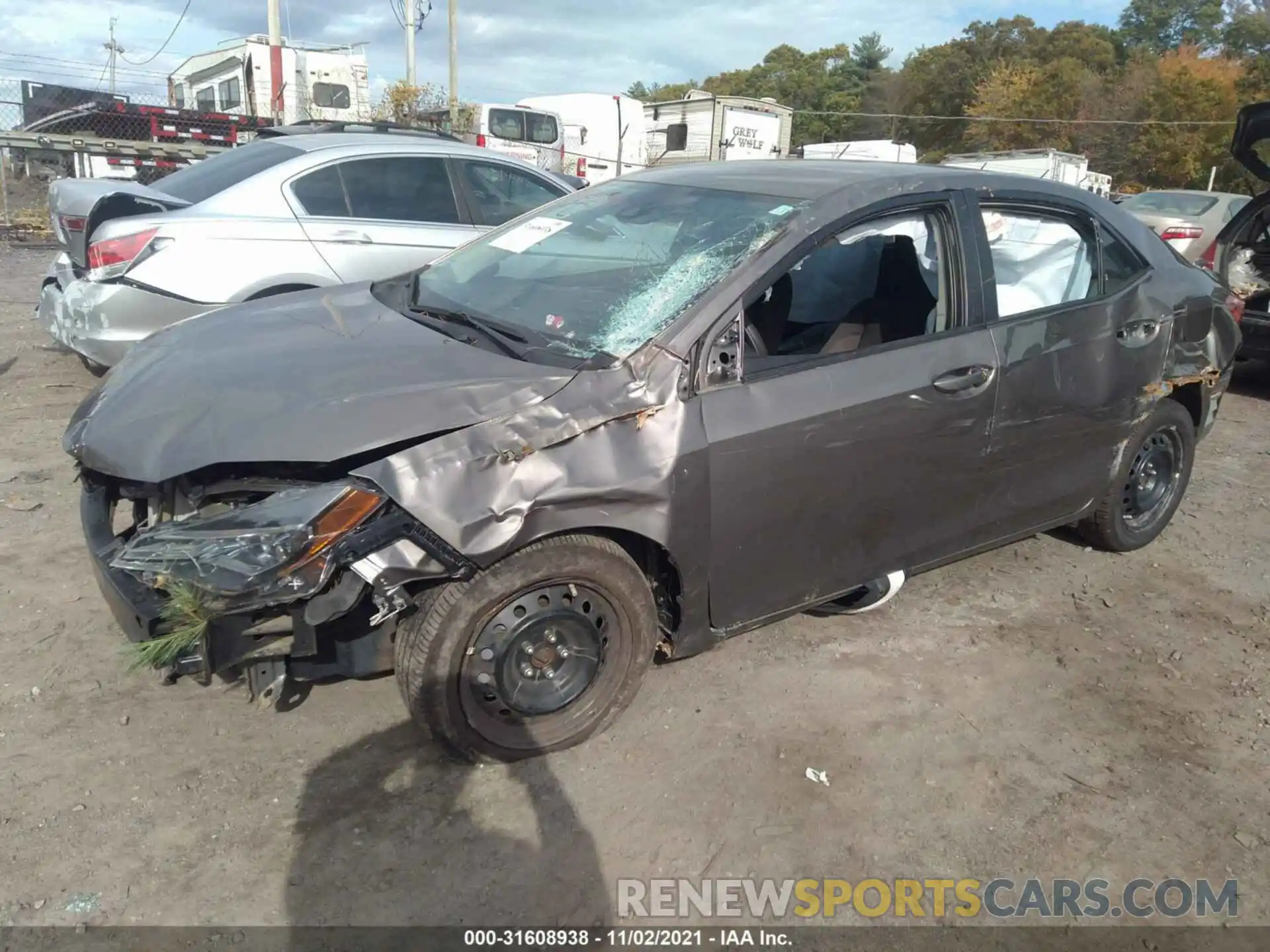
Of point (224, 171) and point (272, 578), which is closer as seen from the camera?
point (272, 578)

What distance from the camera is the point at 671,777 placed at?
2875 millimetres

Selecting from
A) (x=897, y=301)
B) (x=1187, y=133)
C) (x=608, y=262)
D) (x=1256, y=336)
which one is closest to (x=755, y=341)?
(x=608, y=262)

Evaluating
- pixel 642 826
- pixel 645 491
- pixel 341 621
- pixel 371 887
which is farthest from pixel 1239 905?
pixel 341 621

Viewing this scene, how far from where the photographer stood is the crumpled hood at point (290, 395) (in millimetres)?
2592

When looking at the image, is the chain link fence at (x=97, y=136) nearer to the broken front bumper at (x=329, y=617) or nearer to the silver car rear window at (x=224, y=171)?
the silver car rear window at (x=224, y=171)

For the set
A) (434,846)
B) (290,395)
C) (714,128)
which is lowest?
(434,846)

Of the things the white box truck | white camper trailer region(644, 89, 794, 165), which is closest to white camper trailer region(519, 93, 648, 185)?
white camper trailer region(644, 89, 794, 165)

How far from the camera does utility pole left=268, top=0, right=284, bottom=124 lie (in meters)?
18.8

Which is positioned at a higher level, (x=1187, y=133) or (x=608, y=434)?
(x=1187, y=133)

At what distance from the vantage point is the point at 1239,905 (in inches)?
99.7

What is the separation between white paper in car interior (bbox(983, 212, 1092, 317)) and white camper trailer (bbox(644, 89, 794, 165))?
19.7m

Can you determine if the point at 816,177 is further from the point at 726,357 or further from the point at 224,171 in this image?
the point at 224,171

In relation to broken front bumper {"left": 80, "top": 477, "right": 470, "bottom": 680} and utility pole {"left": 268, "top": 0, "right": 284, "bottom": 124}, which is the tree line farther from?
broken front bumper {"left": 80, "top": 477, "right": 470, "bottom": 680}

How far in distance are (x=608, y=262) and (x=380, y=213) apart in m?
3.10
